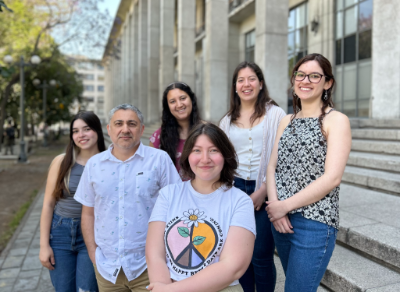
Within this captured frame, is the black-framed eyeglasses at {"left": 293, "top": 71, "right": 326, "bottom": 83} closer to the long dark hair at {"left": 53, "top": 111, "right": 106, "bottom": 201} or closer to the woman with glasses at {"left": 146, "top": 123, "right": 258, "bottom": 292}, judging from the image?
the woman with glasses at {"left": 146, "top": 123, "right": 258, "bottom": 292}

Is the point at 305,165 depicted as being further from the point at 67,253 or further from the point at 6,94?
the point at 6,94

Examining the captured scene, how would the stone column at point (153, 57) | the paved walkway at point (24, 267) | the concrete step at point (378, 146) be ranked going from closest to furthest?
the paved walkway at point (24, 267)
the concrete step at point (378, 146)
the stone column at point (153, 57)

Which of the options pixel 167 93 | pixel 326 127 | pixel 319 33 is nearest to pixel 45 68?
pixel 319 33

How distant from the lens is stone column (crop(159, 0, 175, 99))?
19.7 m

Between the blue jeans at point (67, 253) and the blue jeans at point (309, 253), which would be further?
the blue jeans at point (67, 253)

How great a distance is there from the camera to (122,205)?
226 centimetres

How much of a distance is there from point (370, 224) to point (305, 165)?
197cm

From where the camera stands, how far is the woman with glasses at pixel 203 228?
1800 millimetres

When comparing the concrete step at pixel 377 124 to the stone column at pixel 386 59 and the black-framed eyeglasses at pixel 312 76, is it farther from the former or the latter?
the black-framed eyeglasses at pixel 312 76

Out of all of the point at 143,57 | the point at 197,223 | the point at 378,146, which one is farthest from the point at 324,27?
the point at 143,57

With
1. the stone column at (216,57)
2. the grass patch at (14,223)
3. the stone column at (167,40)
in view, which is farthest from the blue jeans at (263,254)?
the stone column at (167,40)

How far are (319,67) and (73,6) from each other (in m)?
20.9

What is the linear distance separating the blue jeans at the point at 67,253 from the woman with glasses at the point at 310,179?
5.20 feet

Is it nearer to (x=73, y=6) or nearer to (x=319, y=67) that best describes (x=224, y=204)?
(x=319, y=67)
